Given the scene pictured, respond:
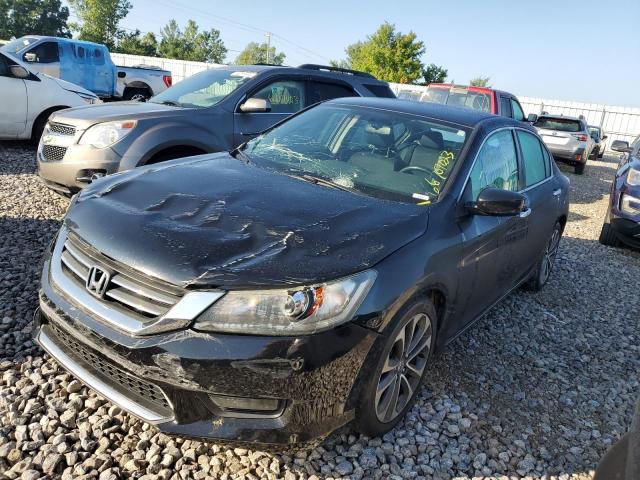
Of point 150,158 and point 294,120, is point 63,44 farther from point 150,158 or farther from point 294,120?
point 294,120

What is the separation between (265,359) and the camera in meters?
1.88

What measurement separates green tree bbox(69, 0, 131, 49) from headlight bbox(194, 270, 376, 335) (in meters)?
57.7

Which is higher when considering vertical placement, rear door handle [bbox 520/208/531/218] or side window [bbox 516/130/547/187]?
side window [bbox 516/130/547/187]

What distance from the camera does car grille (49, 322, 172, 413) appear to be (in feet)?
6.41

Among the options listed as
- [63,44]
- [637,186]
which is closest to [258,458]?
[637,186]

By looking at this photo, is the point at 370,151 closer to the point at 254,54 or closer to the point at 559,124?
the point at 559,124

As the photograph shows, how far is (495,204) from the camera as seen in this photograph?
2.80 meters

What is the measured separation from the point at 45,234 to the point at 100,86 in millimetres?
11722

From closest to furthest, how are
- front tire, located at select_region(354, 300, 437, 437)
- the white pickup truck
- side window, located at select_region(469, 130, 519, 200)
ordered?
front tire, located at select_region(354, 300, 437, 437) < side window, located at select_region(469, 130, 519, 200) < the white pickup truck

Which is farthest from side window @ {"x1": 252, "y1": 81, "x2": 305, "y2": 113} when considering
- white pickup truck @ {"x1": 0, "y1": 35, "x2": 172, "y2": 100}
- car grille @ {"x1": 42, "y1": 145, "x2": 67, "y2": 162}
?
white pickup truck @ {"x1": 0, "y1": 35, "x2": 172, "y2": 100}

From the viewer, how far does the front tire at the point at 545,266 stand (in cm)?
475

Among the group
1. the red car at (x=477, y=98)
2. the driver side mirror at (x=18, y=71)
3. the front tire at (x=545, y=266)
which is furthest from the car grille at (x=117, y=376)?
the red car at (x=477, y=98)

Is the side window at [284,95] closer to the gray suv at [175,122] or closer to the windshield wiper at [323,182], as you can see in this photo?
the gray suv at [175,122]

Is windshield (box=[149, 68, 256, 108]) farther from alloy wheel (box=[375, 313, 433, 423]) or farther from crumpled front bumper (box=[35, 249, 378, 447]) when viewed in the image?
crumpled front bumper (box=[35, 249, 378, 447])
